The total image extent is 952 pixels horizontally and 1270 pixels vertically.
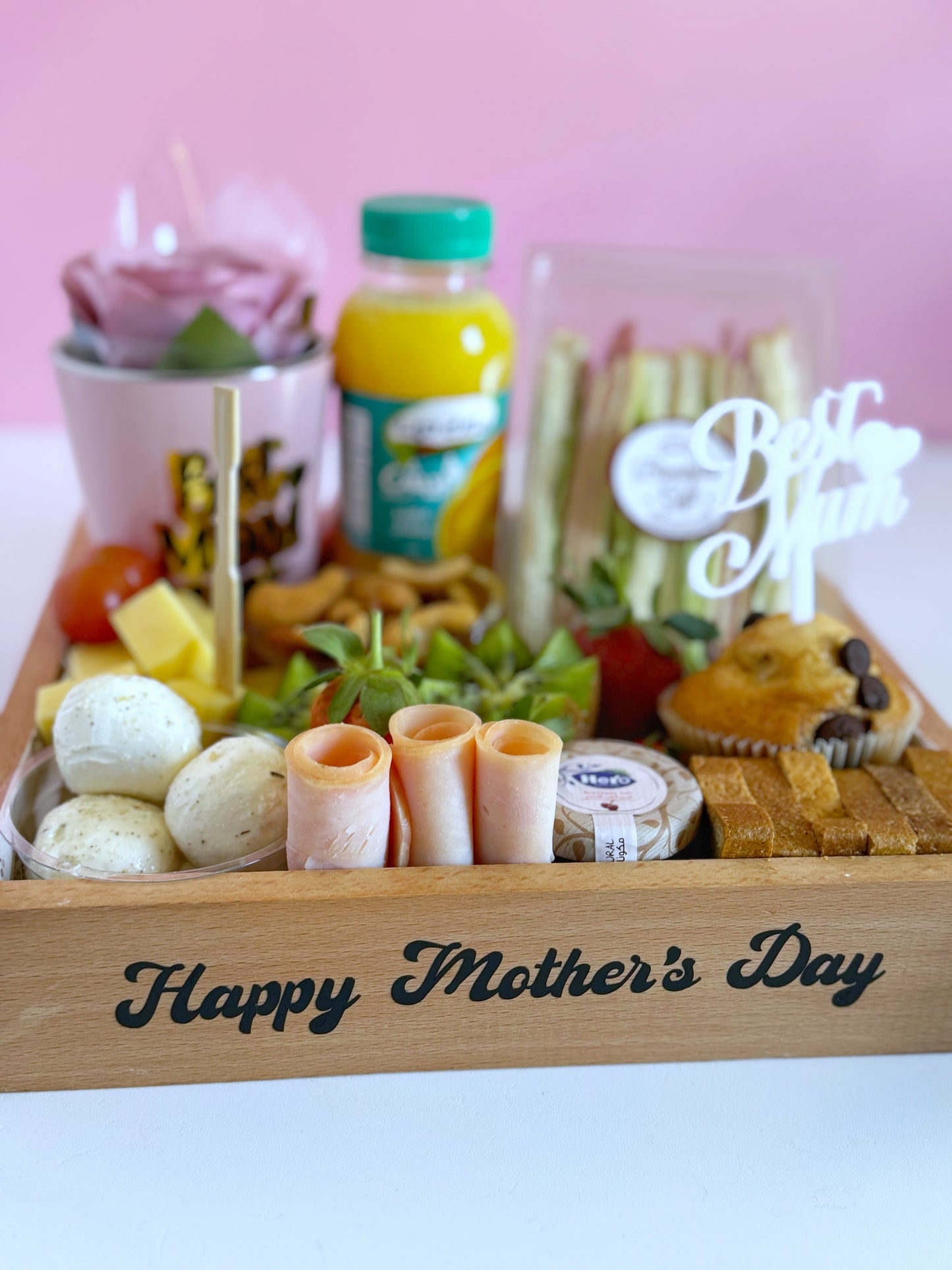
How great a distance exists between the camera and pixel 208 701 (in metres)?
0.82

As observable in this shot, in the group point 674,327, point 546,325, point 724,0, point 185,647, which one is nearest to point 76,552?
point 185,647

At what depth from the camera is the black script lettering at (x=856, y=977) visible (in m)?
0.63

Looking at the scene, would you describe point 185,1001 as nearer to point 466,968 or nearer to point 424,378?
point 466,968

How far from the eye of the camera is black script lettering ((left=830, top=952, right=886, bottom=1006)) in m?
0.63

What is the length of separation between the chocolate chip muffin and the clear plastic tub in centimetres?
31

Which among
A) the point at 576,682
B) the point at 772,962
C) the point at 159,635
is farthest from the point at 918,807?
the point at 159,635

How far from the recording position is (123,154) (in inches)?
60.5

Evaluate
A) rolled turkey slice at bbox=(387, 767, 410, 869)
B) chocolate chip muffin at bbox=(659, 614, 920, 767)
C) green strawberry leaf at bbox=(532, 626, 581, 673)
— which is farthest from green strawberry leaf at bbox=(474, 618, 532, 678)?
rolled turkey slice at bbox=(387, 767, 410, 869)

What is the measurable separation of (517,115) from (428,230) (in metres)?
0.66

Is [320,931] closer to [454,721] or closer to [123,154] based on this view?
[454,721]

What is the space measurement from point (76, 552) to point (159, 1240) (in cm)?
75

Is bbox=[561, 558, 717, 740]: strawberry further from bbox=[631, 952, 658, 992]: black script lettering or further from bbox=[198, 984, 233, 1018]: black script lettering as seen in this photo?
bbox=[198, 984, 233, 1018]: black script lettering

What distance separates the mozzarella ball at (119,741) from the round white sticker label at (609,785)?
23 cm

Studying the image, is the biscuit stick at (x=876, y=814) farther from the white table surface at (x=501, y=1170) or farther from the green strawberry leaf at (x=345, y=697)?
the green strawberry leaf at (x=345, y=697)
